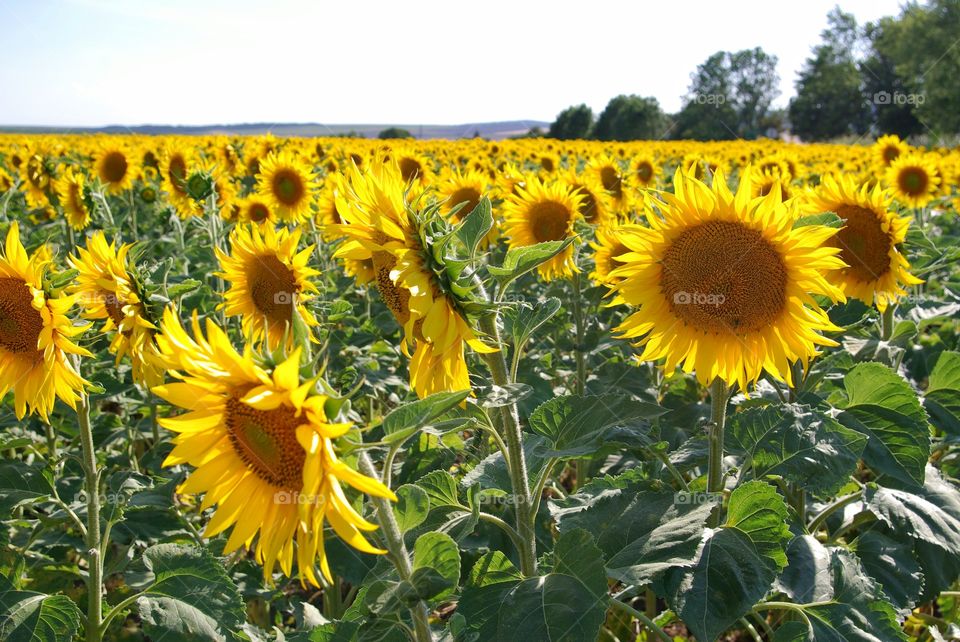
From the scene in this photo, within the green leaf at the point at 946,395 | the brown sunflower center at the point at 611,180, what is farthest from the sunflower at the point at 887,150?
the green leaf at the point at 946,395

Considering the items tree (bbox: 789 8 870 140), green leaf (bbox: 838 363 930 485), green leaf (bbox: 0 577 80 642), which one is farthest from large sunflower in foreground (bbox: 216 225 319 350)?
tree (bbox: 789 8 870 140)

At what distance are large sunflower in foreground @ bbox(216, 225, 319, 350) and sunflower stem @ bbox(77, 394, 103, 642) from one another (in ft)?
2.92

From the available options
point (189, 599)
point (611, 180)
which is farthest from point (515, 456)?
point (611, 180)

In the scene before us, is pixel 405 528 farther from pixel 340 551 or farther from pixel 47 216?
pixel 47 216

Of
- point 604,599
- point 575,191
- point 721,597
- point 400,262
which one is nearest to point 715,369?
point 721,597

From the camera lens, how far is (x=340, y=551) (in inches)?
99.0

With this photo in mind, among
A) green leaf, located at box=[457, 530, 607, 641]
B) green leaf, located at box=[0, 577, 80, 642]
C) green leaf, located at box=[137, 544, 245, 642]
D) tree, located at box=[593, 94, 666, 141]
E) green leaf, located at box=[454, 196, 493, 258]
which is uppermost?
tree, located at box=[593, 94, 666, 141]

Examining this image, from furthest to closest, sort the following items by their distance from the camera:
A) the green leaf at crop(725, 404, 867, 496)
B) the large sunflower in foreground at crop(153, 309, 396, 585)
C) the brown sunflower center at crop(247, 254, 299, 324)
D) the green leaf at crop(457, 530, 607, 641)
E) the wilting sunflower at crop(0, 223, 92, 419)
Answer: the brown sunflower center at crop(247, 254, 299, 324), the wilting sunflower at crop(0, 223, 92, 419), the green leaf at crop(725, 404, 867, 496), the green leaf at crop(457, 530, 607, 641), the large sunflower in foreground at crop(153, 309, 396, 585)

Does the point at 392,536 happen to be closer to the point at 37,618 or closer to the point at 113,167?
the point at 37,618

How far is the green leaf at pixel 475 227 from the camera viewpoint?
181 centimetres

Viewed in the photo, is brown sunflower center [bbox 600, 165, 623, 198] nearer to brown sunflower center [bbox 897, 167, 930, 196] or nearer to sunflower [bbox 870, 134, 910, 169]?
brown sunflower center [bbox 897, 167, 930, 196]

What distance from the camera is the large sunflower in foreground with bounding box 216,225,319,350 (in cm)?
343

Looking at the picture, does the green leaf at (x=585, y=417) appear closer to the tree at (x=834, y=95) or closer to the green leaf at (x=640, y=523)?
the green leaf at (x=640, y=523)

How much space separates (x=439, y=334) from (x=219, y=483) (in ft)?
1.89
